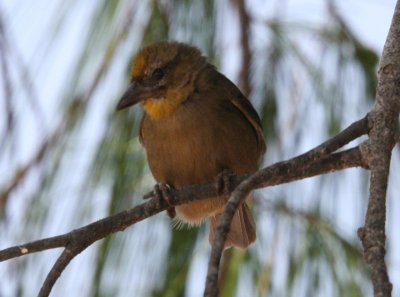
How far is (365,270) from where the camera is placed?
3330 millimetres

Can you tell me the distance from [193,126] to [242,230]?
0.40 meters

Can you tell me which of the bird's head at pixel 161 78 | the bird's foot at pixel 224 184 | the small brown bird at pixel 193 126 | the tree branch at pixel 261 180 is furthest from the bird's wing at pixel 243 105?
the tree branch at pixel 261 180

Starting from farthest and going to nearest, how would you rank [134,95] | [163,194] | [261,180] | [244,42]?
[244,42]
[134,95]
[163,194]
[261,180]

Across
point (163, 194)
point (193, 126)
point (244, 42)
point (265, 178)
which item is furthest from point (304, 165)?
point (244, 42)

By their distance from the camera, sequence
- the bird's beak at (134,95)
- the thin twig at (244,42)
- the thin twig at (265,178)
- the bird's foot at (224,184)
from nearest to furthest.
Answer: the thin twig at (265,178)
the bird's foot at (224,184)
the bird's beak at (134,95)
the thin twig at (244,42)

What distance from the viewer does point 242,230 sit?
3121 millimetres

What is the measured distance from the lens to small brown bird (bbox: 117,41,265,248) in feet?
9.87

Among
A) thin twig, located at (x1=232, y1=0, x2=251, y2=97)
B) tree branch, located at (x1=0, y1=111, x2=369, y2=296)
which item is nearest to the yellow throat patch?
thin twig, located at (x1=232, y1=0, x2=251, y2=97)

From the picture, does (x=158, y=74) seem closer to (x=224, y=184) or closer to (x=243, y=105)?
(x=243, y=105)

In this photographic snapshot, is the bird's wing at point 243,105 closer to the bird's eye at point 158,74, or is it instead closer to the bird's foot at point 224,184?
the bird's eye at point 158,74

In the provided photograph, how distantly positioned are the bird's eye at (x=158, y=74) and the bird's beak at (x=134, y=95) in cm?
6

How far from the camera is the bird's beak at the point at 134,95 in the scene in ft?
9.82

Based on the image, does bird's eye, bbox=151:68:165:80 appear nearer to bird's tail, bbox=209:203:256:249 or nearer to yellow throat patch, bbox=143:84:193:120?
yellow throat patch, bbox=143:84:193:120

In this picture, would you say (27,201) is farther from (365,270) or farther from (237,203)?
(237,203)
